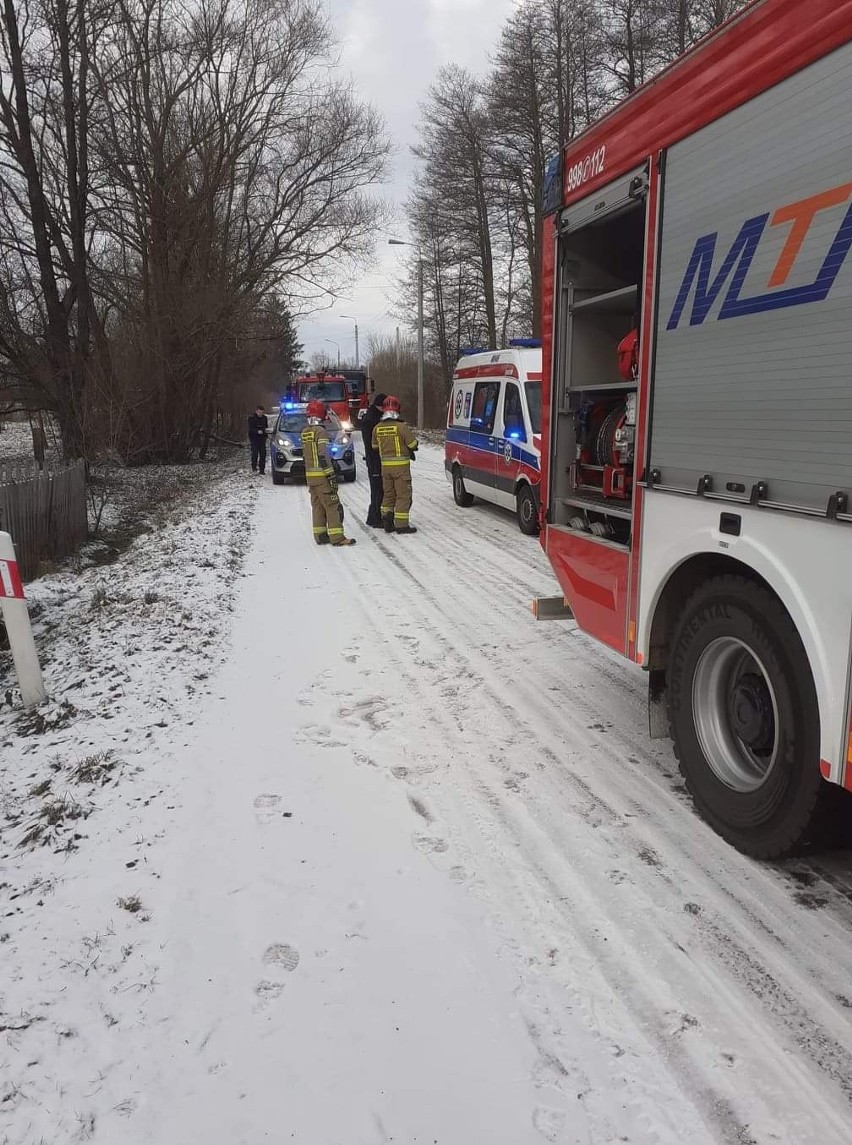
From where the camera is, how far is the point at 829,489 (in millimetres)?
2422

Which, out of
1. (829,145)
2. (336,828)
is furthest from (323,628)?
(829,145)

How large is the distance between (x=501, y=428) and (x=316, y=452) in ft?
9.00

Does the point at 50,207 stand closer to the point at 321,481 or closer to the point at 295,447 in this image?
the point at 295,447

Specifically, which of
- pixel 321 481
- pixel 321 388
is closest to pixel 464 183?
pixel 321 388

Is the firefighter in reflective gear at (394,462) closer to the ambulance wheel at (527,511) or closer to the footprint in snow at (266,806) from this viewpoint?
the ambulance wheel at (527,511)

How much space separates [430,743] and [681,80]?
3407 mm

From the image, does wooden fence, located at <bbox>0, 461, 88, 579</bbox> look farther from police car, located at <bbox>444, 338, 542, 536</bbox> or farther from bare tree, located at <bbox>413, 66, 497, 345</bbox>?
bare tree, located at <bbox>413, 66, 497, 345</bbox>

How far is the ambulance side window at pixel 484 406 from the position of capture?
36.6ft

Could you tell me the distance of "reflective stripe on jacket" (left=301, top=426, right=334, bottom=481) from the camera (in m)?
9.78

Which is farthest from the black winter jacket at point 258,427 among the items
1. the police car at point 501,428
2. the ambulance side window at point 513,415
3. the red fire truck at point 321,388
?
the ambulance side window at point 513,415

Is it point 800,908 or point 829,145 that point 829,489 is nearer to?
point 829,145

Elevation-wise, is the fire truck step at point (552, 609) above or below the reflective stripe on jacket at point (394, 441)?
below

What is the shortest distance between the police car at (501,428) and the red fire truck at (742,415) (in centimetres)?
554

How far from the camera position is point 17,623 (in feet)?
16.1
